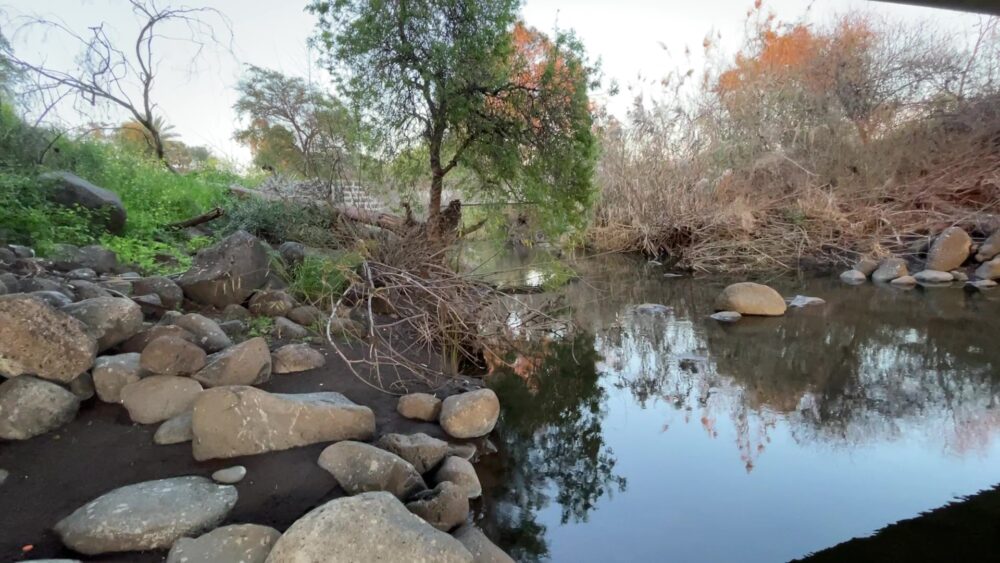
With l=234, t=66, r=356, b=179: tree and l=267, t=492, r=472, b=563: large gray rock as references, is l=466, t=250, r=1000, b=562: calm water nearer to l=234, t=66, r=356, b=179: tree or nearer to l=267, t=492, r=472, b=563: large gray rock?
l=267, t=492, r=472, b=563: large gray rock

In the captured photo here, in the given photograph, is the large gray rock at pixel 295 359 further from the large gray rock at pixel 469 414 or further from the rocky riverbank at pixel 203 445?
the large gray rock at pixel 469 414

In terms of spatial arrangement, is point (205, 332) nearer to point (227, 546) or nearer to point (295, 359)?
point (295, 359)

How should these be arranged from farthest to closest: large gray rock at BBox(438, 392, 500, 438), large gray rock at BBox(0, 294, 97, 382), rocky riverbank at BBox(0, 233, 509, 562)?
large gray rock at BBox(438, 392, 500, 438)
large gray rock at BBox(0, 294, 97, 382)
rocky riverbank at BBox(0, 233, 509, 562)

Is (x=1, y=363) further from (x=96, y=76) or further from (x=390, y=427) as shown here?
(x=96, y=76)

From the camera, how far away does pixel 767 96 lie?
13680mm

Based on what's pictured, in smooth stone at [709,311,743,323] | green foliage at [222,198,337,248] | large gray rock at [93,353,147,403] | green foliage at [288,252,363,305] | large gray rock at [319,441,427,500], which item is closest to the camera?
large gray rock at [319,441,427,500]

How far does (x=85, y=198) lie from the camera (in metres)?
6.41

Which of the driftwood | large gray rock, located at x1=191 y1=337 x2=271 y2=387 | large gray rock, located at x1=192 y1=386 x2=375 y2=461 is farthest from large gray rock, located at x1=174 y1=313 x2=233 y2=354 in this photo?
the driftwood

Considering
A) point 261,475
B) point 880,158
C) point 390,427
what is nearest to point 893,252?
point 880,158

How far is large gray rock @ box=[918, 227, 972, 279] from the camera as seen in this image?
9867 millimetres

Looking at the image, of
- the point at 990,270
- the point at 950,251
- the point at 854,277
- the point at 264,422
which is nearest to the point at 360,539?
the point at 264,422

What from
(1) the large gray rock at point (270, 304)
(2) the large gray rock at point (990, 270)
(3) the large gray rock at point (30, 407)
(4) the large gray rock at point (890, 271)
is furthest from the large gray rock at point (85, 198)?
(2) the large gray rock at point (990, 270)

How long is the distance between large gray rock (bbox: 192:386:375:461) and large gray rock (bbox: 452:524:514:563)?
962mm

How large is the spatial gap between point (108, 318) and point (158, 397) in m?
0.69
